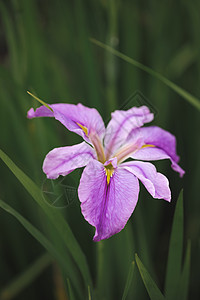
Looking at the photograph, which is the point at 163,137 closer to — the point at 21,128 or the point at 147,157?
the point at 147,157

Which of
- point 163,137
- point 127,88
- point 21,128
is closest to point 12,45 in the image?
point 21,128

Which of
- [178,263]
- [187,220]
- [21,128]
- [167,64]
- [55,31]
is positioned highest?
[55,31]

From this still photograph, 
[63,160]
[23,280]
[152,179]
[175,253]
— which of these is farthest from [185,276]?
[23,280]

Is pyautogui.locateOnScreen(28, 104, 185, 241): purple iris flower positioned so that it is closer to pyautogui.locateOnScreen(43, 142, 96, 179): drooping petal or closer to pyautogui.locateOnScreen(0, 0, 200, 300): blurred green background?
pyautogui.locateOnScreen(43, 142, 96, 179): drooping petal

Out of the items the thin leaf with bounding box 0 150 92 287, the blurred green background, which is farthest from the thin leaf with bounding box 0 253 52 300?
the thin leaf with bounding box 0 150 92 287

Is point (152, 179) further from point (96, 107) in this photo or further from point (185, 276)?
point (96, 107)

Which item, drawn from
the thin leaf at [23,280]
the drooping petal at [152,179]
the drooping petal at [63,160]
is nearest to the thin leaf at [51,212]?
the drooping petal at [63,160]
